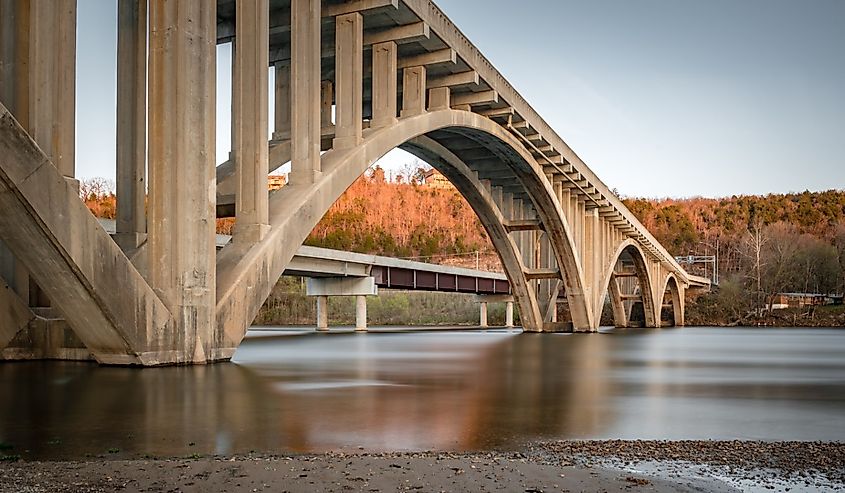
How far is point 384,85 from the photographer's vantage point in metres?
28.0

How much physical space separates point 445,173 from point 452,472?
120ft

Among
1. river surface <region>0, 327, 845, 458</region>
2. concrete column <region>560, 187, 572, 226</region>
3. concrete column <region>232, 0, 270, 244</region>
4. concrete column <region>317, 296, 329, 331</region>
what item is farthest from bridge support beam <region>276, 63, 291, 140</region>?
concrete column <region>317, 296, 329, 331</region>

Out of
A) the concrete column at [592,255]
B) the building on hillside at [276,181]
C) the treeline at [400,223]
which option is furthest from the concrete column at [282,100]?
the treeline at [400,223]

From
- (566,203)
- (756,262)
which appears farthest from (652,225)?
(566,203)

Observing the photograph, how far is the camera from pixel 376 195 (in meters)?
155

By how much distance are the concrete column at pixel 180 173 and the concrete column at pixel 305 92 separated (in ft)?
13.6

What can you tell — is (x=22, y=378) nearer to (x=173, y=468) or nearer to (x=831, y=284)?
(x=173, y=468)

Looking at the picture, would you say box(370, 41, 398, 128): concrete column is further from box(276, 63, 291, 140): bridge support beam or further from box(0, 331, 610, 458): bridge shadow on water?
box(0, 331, 610, 458): bridge shadow on water

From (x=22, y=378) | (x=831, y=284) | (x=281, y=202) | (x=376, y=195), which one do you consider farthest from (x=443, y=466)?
(x=376, y=195)

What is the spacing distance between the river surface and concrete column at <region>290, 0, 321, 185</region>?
529 centimetres

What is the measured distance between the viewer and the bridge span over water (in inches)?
618

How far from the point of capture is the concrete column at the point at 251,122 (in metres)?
20.4

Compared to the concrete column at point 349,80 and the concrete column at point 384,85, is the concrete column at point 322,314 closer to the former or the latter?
the concrete column at point 384,85

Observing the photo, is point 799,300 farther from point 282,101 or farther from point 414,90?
point 282,101
